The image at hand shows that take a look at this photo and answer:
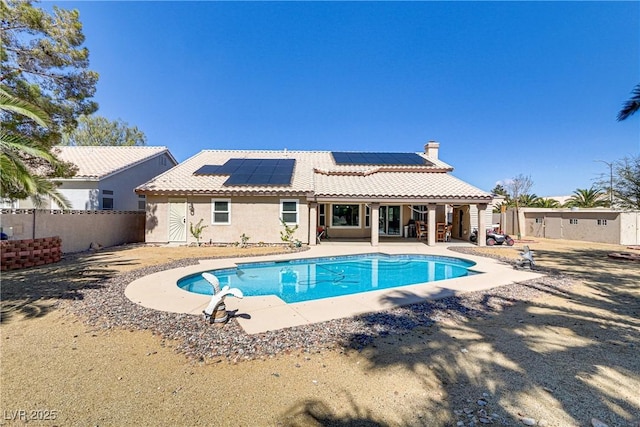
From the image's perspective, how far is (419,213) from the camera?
19.1m

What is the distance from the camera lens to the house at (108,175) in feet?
49.9

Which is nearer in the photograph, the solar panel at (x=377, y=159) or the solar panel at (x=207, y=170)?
the solar panel at (x=207, y=170)

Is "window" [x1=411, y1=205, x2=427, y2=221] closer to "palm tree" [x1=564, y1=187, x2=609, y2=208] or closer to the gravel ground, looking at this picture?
the gravel ground

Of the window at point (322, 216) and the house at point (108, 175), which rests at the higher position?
the house at point (108, 175)

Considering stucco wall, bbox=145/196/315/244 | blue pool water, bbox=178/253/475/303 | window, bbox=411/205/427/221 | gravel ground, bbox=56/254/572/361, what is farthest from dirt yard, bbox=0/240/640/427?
window, bbox=411/205/427/221

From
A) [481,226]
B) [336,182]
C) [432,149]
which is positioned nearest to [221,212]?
[336,182]

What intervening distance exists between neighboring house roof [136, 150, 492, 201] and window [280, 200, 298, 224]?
641mm

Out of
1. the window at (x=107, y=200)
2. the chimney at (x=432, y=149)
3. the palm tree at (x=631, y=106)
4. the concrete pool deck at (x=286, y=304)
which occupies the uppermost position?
the chimney at (x=432, y=149)

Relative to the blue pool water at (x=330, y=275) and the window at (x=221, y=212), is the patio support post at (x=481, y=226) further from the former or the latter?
the window at (x=221, y=212)

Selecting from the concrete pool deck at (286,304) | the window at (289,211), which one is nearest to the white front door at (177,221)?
the window at (289,211)

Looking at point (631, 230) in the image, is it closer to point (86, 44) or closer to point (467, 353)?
point (467, 353)

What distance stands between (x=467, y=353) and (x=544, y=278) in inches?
246

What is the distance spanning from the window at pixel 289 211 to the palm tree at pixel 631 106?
14.0 meters

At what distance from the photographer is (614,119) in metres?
10.4
